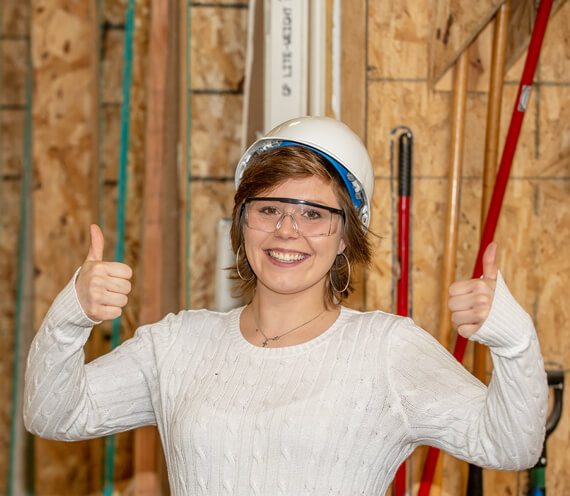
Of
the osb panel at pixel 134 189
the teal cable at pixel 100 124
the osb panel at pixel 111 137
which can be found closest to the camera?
the osb panel at pixel 134 189

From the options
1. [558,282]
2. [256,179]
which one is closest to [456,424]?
[256,179]

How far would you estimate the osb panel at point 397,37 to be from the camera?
2.23 m

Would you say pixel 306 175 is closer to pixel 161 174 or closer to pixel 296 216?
pixel 296 216

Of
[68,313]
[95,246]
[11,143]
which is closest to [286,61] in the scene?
[95,246]

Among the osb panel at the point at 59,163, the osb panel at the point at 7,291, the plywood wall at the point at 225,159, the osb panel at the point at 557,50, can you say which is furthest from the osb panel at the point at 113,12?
the osb panel at the point at 557,50

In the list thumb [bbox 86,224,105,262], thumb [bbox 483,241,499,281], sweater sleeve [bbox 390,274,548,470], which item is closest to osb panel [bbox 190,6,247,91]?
thumb [bbox 86,224,105,262]

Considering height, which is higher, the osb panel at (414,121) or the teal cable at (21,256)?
the osb panel at (414,121)

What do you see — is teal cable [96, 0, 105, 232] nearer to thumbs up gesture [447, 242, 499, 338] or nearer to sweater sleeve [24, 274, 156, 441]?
sweater sleeve [24, 274, 156, 441]

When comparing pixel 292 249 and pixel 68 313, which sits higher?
pixel 292 249

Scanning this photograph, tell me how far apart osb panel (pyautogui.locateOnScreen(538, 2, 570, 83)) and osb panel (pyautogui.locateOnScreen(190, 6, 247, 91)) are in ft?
4.01

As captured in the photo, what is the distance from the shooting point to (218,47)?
2.90 metres

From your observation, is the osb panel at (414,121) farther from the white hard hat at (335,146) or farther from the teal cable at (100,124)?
the teal cable at (100,124)

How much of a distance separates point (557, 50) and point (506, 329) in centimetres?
147

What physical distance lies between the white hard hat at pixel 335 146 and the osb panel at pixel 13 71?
7.59 feet
